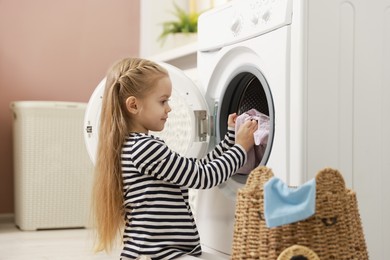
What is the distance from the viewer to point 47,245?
8.14 ft

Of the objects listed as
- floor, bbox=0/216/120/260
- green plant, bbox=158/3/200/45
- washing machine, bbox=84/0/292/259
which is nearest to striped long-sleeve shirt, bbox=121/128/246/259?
washing machine, bbox=84/0/292/259

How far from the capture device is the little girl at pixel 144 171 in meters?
1.58

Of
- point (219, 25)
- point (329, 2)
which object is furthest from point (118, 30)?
point (329, 2)

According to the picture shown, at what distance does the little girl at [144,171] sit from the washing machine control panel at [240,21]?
246 millimetres

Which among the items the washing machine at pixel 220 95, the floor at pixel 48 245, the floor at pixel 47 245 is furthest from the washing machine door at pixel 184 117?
the floor at pixel 47 245

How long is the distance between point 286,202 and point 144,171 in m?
0.51

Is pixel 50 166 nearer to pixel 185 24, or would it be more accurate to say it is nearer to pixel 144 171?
pixel 185 24

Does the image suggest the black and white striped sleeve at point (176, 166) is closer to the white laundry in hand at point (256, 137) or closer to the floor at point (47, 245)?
the white laundry in hand at point (256, 137)

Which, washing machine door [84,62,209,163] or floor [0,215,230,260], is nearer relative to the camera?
washing machine door [84,62,209,163]

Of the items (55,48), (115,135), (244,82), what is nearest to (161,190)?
(115,135)

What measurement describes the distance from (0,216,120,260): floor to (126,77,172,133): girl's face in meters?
0.65

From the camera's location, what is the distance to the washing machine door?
6.04 feet

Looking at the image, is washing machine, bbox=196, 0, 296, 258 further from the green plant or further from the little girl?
the green plant

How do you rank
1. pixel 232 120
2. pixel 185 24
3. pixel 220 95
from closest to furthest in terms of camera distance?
1. pixel 232 120
2. pixel 220 95
3. pixel 185 24
